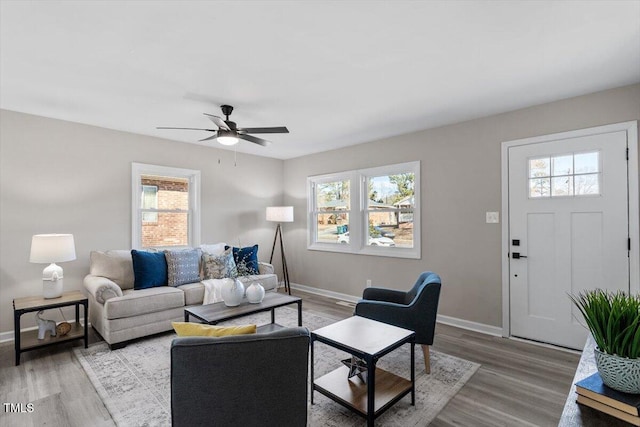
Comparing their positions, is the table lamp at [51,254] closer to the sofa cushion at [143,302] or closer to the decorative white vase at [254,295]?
the sofa cushion at [143,302]

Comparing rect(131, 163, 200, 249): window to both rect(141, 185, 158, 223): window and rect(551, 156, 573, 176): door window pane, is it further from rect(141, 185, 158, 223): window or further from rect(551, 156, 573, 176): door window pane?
rect(551, 156, 573, 176): door window pane

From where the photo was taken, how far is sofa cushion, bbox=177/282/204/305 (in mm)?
3768

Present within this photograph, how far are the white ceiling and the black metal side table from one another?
80.1 inches

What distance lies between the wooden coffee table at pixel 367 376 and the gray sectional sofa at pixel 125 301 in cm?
212

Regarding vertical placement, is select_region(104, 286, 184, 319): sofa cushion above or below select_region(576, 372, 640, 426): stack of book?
below

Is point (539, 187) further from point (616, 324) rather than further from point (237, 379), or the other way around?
point (237, 379)

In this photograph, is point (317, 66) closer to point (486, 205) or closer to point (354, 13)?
point (354, 13)

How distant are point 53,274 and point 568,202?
5.33 meters

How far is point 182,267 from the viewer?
13.2 feet

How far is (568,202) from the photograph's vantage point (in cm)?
318

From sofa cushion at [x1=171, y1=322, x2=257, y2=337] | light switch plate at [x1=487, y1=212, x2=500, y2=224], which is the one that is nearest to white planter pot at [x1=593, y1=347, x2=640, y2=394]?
sofa cushion at [x1=171, y1=322, x2=257, y2=337]

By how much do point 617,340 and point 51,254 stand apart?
429 cm

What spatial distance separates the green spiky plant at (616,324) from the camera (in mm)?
1154

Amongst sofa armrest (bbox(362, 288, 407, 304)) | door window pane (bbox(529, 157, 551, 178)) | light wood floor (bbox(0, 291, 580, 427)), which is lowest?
light wood floor (bbox(0, 291, 580, 427))
